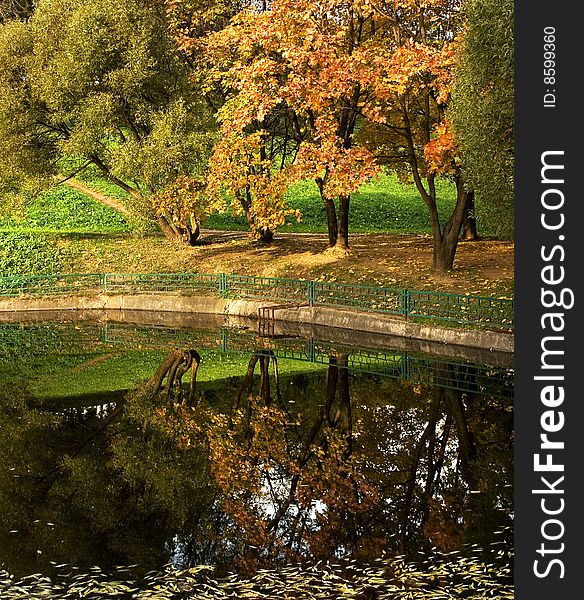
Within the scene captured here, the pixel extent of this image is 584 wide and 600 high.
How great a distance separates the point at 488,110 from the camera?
26.3 metres

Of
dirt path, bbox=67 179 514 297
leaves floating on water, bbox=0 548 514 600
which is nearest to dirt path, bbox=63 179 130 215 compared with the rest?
dirt path, bbox=67 179 514 297

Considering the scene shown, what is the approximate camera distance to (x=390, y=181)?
2382 inches

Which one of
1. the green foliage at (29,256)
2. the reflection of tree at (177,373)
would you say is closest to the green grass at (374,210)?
the green foliage at (29,256)

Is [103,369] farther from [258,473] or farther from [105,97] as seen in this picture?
[105,97]

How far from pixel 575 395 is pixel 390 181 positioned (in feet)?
163

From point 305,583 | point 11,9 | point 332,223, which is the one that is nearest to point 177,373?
point 332,223

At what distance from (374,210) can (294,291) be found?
1948cm

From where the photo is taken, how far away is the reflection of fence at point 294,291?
28188 mm

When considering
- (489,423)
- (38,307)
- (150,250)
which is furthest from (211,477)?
(150,250)

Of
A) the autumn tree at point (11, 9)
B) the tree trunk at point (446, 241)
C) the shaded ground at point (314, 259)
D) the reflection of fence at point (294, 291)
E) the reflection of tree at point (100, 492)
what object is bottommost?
the reflection of tree at point (100, 492)

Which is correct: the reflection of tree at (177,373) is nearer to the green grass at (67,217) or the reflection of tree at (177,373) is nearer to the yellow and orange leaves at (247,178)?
the yellow and orange leaves at (247,178)

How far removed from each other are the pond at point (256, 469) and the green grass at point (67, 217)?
18.3m

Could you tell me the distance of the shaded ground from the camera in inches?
1284

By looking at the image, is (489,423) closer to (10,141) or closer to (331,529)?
(331,529)
